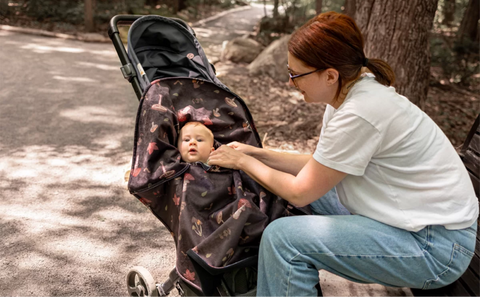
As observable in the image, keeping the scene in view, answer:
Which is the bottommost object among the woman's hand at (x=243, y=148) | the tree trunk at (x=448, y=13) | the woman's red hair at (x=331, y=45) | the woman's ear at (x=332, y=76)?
the tree trunk at (x=448, y=13)

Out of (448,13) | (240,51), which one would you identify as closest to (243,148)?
(240,51)

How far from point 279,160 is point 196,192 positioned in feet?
1.84

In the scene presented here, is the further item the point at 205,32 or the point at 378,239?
the point at 205,32

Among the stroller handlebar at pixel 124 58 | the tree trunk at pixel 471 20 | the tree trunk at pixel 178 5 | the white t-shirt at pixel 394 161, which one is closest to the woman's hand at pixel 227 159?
the white t-shirt at pixel 394 161

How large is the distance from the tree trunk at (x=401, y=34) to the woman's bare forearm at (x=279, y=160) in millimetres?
2493

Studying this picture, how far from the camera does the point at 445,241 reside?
5.96 feet

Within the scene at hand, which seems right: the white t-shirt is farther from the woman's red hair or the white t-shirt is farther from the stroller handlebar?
the stroller handlebar

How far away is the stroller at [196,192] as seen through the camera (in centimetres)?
→ 188

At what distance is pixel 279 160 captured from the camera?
239cm

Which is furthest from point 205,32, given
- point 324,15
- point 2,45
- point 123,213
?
point 324,15

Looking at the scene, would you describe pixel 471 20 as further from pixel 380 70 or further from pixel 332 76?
pixel 332 76

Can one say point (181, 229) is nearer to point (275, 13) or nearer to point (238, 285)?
point (238, 285)

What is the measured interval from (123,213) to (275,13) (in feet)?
35.2

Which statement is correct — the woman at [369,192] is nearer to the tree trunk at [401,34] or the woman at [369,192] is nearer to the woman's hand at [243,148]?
the woman's hand at [243,148]
